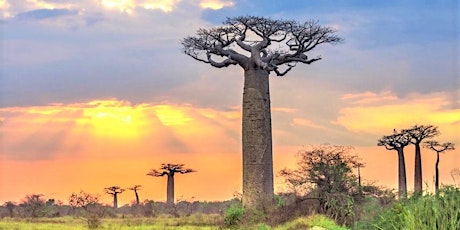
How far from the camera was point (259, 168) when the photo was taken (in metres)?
18.5

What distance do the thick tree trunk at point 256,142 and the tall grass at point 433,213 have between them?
13154mm

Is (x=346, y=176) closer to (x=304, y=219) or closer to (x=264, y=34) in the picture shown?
(x=304, y=219)

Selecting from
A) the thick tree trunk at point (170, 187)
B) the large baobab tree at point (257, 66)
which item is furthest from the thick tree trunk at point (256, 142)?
the thick tree trunk at point (170, 187)

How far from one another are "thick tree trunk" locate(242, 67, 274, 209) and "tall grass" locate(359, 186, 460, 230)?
13.2 m

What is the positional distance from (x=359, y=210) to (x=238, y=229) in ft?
8.68

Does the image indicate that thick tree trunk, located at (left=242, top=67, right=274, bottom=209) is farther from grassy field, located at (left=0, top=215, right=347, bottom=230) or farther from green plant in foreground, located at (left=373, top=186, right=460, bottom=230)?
green plant in foreground, located at (left=373, top=186, right=460, bottom=230)

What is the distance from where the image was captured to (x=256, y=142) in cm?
1842

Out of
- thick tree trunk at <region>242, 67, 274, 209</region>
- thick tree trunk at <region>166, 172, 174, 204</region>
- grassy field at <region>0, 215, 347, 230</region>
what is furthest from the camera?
thick tree trunk at <region>166, 172, 174, 204</region>

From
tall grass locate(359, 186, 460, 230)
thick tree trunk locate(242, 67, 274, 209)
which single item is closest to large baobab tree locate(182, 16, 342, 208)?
thick tree trunk locate(242, 67, 274, 209)

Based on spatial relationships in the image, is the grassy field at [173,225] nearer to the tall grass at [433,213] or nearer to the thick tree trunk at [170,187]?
the tall grass at [433,213]

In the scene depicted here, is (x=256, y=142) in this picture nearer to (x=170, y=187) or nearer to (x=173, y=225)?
(x=173, y=225)

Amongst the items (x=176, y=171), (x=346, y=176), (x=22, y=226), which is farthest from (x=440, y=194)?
(x=176, y=171)

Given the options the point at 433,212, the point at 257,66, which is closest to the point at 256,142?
the point at 257,66

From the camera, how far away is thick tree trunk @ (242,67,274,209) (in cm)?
1845
